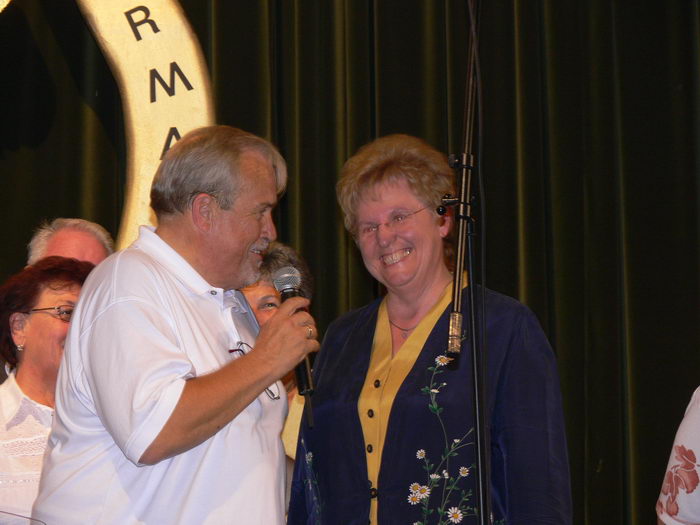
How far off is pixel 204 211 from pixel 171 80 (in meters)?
1.78

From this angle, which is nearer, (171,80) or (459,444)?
(459,444)

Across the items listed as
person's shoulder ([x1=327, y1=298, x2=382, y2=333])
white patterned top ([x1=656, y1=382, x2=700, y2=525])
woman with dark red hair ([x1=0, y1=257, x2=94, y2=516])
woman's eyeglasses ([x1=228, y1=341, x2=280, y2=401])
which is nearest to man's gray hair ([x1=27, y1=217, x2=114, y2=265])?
woman with dark red hair ([x1=0, y1=257, x2=94, y2=516])

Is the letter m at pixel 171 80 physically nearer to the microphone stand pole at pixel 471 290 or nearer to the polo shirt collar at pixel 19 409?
the polo shirt collar at pixel 19 409

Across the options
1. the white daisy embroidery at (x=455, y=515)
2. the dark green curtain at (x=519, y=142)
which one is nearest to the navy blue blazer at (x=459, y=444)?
the white daisy embroidery at (x=455, y=515)

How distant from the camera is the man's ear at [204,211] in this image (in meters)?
2.07

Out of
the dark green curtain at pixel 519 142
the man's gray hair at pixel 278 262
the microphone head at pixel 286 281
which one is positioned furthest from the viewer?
the dark green curtain at pixel 519 142

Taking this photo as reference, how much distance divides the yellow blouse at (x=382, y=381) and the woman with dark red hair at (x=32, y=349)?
3.06ft

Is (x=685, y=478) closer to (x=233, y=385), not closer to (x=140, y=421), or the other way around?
(x=233, y=385)

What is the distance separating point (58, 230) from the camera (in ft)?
11.2

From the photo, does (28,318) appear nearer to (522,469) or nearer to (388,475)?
(388,475)

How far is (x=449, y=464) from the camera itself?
7.03ft

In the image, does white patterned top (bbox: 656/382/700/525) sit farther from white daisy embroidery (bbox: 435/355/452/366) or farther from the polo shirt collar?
the polo shirt collar

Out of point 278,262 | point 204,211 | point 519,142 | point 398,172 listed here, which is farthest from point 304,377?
point 519,142

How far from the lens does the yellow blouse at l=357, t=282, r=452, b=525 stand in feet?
7.39
